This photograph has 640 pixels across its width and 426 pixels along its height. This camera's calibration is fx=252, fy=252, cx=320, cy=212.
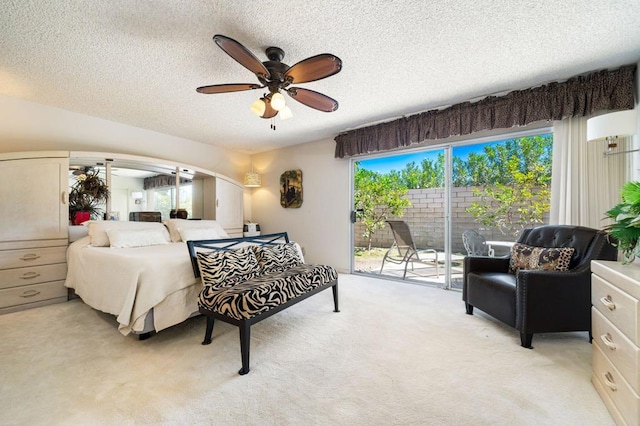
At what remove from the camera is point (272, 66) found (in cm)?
200

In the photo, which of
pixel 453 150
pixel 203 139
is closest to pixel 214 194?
pixel 203 139

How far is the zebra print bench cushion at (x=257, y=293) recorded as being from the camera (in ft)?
5.39

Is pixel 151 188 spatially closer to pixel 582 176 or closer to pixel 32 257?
pixel 32 257

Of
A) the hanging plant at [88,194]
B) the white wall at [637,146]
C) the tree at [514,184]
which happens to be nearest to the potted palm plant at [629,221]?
the white wall at [637,146]

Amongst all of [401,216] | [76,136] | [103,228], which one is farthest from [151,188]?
[401,216]

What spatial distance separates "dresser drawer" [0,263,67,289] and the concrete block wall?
4223 millimetres

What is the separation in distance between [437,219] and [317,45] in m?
2.65

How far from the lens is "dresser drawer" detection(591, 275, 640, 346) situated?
42.0 inches

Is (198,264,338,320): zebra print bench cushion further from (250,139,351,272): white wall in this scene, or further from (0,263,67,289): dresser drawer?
(0,263,67,289): dresser drawer

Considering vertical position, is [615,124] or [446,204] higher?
[615,124]

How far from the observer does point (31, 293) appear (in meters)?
2.70

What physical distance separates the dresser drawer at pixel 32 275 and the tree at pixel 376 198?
12.9 ft

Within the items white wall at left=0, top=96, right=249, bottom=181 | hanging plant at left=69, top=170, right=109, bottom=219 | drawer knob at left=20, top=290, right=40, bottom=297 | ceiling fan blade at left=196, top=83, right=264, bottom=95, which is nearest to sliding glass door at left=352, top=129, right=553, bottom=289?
ceiling fan blade at left=196, top=83, right=264, bottom=95

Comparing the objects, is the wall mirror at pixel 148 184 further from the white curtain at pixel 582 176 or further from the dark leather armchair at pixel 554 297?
the white curtain at pixel 582 176
